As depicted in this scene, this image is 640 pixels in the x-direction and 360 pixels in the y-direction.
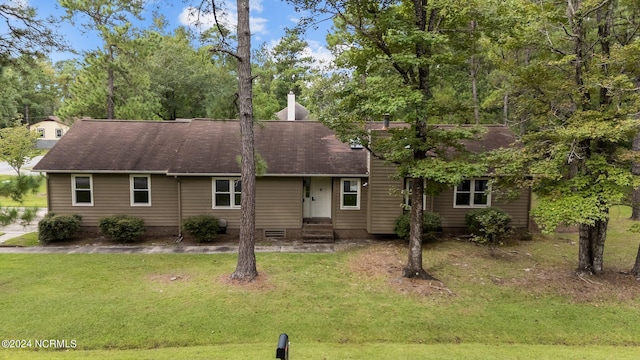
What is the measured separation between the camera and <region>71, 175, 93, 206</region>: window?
47.2ft

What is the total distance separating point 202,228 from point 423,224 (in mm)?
8124

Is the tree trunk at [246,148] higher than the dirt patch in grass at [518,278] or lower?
higher

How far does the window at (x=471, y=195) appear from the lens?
14836 mm

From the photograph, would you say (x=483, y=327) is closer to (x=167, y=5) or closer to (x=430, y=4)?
(x=430, y=4)

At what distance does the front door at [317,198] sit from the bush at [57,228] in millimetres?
8766

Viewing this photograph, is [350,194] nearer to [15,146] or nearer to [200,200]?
[200,200]

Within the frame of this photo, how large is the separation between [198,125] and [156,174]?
3.60 meters

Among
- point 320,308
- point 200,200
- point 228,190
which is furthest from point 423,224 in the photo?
point 200,200

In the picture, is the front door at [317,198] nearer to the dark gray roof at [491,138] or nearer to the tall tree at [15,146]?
the dark gray roof at [491,138]

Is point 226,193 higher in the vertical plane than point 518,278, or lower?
higher

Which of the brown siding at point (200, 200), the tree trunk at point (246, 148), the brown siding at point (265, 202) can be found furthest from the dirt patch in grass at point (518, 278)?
the brown siding at point (200, 200)

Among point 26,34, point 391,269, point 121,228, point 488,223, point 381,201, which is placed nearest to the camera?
point 26,34

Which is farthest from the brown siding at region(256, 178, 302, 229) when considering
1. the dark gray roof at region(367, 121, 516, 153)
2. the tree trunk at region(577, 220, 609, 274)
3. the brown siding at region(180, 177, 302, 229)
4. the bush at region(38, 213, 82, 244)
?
the tree trunk at region(577, 220, 609, 274)

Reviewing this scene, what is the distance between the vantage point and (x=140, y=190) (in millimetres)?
14586
